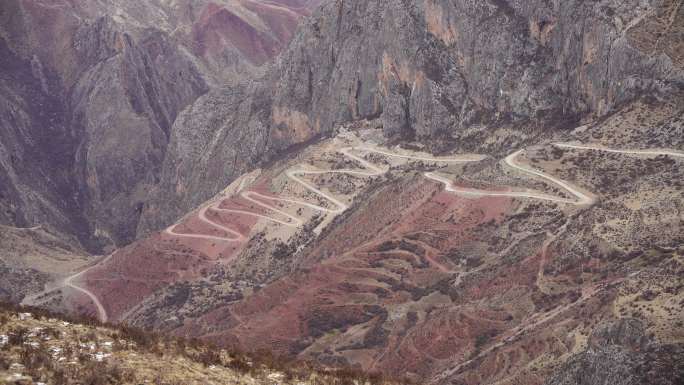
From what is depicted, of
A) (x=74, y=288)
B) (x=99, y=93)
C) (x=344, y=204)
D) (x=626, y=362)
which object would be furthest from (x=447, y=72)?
(x=99, y=93)

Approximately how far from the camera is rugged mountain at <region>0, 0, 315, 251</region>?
130m

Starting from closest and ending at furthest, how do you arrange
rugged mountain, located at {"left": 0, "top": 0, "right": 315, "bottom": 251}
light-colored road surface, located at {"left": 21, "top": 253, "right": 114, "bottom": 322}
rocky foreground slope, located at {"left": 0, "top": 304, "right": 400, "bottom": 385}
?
1. rocky foreground slope, located at {"left": 0, "top": 304, "right": 400, "bottom": 385}
2. light-colored road surface, located at {"left": 21, "top": 253, "right": 114, "bottom": 322}
3. rugged mountain, located at {"left": 0, "top": 0, "right": 315, "bottom": 251}

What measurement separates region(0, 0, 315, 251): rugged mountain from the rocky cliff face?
23.7 meters

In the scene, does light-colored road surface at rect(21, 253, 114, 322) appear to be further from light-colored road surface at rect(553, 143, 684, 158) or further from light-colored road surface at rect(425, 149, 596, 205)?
light-colored road surface at rect(553, 143, 684, 158)

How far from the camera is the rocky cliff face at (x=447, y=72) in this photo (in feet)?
197

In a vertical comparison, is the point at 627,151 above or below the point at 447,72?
below

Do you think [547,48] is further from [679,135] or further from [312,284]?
[312,284]

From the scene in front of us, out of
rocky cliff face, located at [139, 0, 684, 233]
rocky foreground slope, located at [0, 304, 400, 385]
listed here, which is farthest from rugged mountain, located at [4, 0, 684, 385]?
rocky foreground slope, located at [0, 304, 400, 385]

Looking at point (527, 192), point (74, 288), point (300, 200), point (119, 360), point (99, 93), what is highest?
point (119, 360)

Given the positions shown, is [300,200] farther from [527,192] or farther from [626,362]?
[626,362]

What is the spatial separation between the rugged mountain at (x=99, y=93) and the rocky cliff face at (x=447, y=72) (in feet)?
77.8

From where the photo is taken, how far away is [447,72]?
79438 mm

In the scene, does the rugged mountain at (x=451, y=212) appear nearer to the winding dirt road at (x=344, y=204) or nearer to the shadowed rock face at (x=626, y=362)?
the shadowed rock face at (x=626, y=362)

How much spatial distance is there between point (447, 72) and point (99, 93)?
96.1 meters
